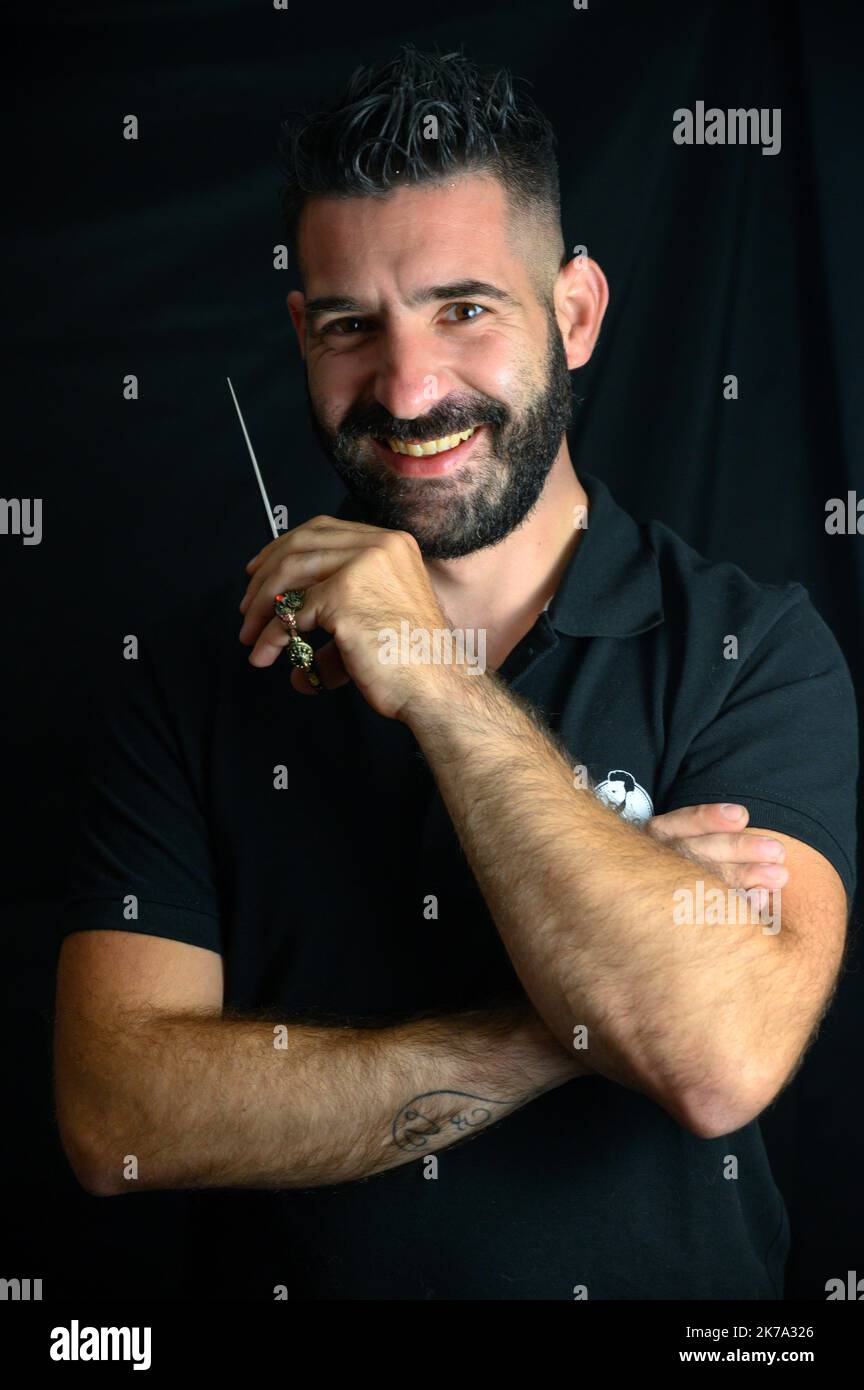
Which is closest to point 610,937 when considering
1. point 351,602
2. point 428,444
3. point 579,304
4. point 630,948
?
point 630,948

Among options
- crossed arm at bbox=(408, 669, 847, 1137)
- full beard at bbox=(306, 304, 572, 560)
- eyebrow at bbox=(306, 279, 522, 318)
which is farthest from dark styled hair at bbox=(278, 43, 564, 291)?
crossed arm at bbox=(408, 669, 847, 1137)

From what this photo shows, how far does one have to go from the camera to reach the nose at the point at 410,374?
1768 millimetres

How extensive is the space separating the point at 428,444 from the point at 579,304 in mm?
375

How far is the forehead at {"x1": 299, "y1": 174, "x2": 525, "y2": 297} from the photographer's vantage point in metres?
1.77

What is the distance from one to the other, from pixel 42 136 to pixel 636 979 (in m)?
1.81

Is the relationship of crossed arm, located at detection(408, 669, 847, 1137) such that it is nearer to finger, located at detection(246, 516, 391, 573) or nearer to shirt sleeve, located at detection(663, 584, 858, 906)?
shirt sleeve, located at detection(663, 584, 858, 906)

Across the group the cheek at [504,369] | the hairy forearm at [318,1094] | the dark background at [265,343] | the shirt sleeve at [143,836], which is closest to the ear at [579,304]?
the cheek at [504,369]

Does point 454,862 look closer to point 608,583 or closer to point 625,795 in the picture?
point 625,795

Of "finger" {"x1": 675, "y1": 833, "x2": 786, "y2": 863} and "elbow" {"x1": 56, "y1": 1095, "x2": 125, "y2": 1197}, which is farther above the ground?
"finger" {"x1": 675, "y1": 833, "x2": 786, "y2": 863}

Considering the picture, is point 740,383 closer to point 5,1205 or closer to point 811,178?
point 811,178

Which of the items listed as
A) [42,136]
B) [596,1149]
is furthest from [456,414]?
[42,136]

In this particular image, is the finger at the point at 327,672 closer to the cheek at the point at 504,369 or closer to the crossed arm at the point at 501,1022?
the crossed arm at the point at 501,1022

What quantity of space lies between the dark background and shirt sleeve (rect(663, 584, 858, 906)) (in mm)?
681

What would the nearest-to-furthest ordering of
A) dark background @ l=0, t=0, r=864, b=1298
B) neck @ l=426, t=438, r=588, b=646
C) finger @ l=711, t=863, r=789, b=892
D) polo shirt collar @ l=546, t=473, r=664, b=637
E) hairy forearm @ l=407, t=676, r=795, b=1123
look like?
hairy forearm @ l=407, t=676, r=795, b=1123
finger @ l=711, t=863, r=789, b=892
polo shirt collar @ l=546, t=473, r=664, b=637
neck @ l=426, t=438, r=588, b=646
dark background @ l=0, t=0, r=864, b=1298
